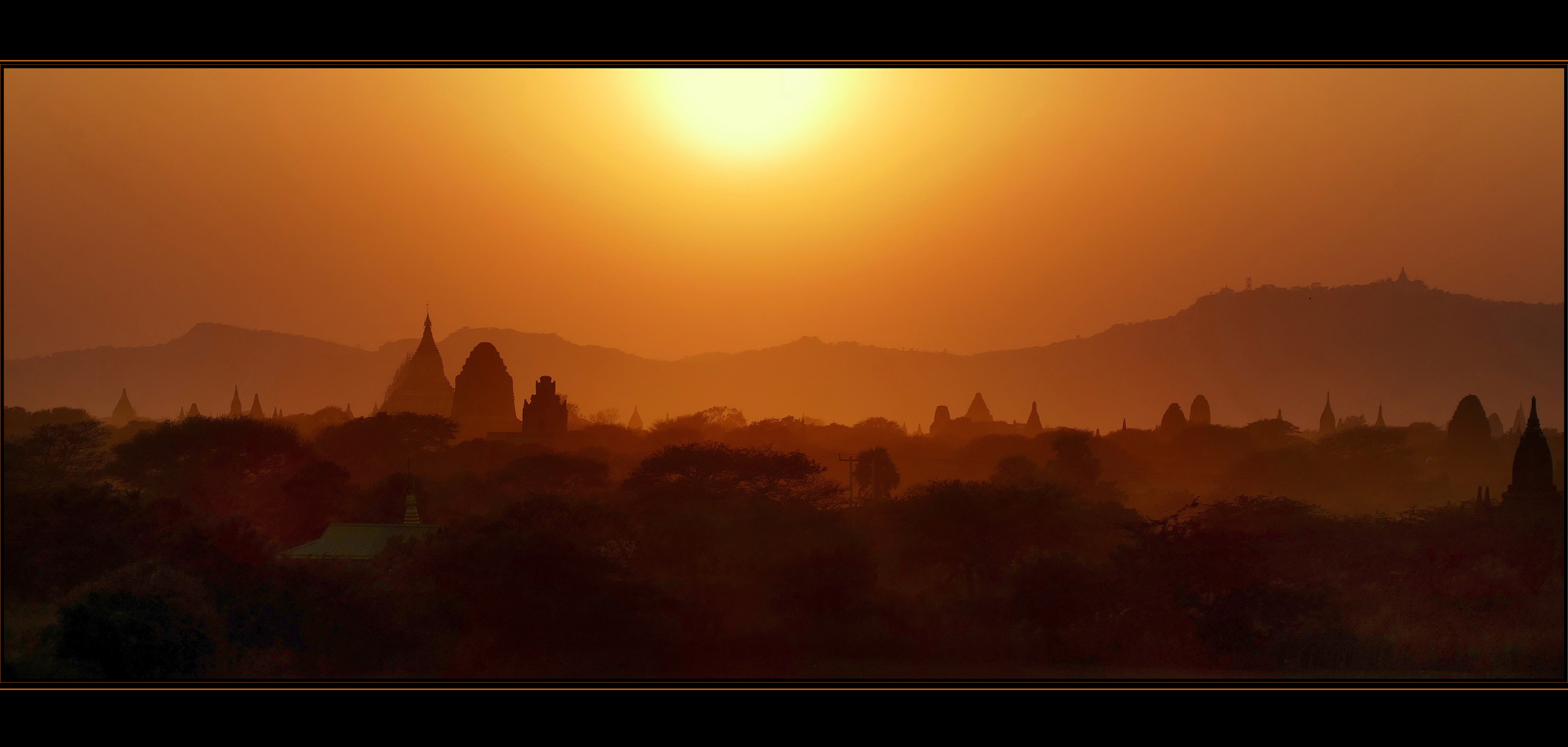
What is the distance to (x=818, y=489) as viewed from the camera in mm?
23281

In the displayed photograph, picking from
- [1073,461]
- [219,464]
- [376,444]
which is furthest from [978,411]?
[219,464]

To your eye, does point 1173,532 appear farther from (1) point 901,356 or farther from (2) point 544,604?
(2) point 544,604

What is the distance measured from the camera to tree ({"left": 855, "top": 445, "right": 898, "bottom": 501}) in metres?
23.3

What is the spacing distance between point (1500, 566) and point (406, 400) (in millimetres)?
25315

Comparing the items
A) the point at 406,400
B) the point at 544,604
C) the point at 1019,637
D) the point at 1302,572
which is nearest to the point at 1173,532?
the point at 1302,572

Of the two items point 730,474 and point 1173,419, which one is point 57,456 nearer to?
point 730,474

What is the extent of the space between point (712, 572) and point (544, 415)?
7466 mm

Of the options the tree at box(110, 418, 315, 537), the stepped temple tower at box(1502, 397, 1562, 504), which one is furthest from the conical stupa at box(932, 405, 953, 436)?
the tree at box(110, 418, 315, 537)

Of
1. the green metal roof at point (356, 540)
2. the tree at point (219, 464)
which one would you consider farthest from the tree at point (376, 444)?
the green metal roof at point (356, 540)

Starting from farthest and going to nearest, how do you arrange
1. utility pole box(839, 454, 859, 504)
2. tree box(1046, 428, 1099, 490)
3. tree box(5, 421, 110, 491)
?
1. tree box(1046, 428, 1099, 490)
2. utility pole box(839, 454, 859, 504)
3. tree box(5, 421, 110, 491)

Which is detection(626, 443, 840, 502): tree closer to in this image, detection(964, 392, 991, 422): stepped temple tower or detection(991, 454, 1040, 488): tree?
detection(964, 392, 991, 422): stepped temple tower

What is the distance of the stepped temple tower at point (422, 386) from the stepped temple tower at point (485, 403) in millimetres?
372

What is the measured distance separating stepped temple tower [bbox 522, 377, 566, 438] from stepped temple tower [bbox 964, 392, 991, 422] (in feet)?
31.6

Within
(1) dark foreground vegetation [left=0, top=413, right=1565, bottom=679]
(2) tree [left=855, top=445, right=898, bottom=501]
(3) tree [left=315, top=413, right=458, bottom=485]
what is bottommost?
(1) dark foreground vegetation [left=0, top=413, right=1565, bottom=679]
